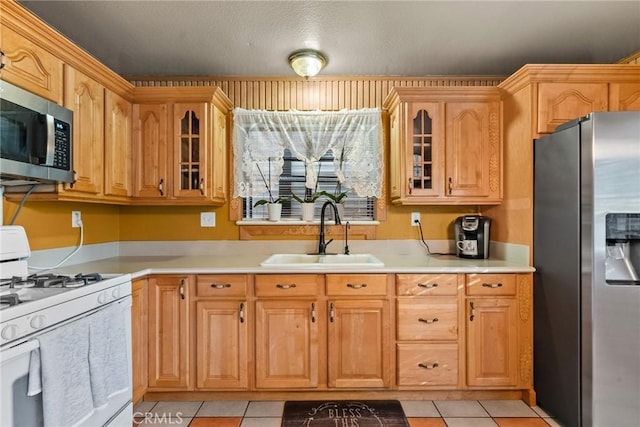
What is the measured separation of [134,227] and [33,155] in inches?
52.9

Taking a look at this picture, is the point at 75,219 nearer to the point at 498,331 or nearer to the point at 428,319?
the point at 428,319

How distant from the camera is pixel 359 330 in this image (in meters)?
2.20

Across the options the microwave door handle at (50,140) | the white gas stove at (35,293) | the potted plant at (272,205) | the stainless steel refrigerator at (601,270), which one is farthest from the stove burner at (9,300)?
the stainless steel refrigerator at (601,270)

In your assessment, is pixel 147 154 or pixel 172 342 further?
pixel 147 154

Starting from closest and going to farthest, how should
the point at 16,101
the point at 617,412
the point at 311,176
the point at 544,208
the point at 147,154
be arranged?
1. the point at 16,101
2. the point at 617,412
3. the point at 544,208
4. the point at 147,154
5. the point at 311,176

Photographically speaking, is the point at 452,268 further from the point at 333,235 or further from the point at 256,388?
the point at 256,388

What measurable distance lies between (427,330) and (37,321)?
1965mm

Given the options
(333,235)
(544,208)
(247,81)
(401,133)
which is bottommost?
(333,235)

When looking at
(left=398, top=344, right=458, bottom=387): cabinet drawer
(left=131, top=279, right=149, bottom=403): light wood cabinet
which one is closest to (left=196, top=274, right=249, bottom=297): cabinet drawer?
(left=131, top=279, right=149, bottom=403): light wood cabinet

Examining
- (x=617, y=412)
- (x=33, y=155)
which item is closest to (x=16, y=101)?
(x=33, y=155)

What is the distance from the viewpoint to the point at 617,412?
1.79 meters

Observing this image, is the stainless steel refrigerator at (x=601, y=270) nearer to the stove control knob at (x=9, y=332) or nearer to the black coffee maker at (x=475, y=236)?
the black coffee maker at (x=475, y=236)

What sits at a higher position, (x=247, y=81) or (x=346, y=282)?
(x=247, y=81)

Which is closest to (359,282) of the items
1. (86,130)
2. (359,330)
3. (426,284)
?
(359,330)
